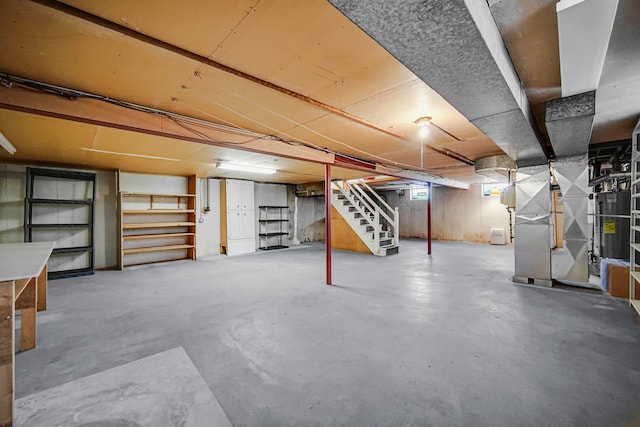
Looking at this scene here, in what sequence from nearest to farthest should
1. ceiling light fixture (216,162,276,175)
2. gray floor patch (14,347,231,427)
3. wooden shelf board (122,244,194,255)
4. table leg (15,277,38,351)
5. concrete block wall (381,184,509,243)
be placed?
1. gray floor patch (14,347,231,427)
2. table leg (15,277,38,351)
3. ceiling light fixture (216,162,276,175)
4. wooden shelf board (122,244,194,255)
5. concrete block wall (381,184,509,243)

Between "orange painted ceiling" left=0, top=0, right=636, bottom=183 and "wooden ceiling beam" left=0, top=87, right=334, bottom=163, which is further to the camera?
"wooden ceiling beam" left=0, top=87, right=334, bottom=163

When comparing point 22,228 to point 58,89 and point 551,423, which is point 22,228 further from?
point 551,423

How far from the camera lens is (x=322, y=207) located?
10.1 metres

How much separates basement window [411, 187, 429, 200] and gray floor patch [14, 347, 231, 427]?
1021cm

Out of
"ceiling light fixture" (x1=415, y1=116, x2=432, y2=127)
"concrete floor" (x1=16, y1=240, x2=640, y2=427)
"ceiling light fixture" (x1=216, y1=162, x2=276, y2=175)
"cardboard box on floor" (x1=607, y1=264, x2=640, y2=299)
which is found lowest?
"concrete floor" (x1=16, y1=240, x2=640, y2=427)

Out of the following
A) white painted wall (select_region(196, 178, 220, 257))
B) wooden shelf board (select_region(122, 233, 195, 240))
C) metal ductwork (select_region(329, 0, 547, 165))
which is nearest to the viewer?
metal ductwork (select_region(329, 0, 547, 165))

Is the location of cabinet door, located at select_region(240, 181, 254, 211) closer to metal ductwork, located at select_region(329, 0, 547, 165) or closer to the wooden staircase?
the wooden staircase

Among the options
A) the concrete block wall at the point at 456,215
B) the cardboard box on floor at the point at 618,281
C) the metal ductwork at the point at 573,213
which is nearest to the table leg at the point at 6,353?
the metal ductwork at the point at 573,213

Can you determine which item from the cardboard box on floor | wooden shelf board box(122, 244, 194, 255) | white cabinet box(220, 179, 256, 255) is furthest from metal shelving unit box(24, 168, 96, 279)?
the cardboard box on floor

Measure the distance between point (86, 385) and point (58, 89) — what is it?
222 cm

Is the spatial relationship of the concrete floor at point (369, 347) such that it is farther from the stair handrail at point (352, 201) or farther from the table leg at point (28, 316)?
the stair handrail at point (352, 201)

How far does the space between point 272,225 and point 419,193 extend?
6155 millimetres

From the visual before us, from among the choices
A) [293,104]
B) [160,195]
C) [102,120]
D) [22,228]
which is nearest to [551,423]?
[293,104]

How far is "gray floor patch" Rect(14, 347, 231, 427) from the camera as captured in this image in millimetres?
1441
